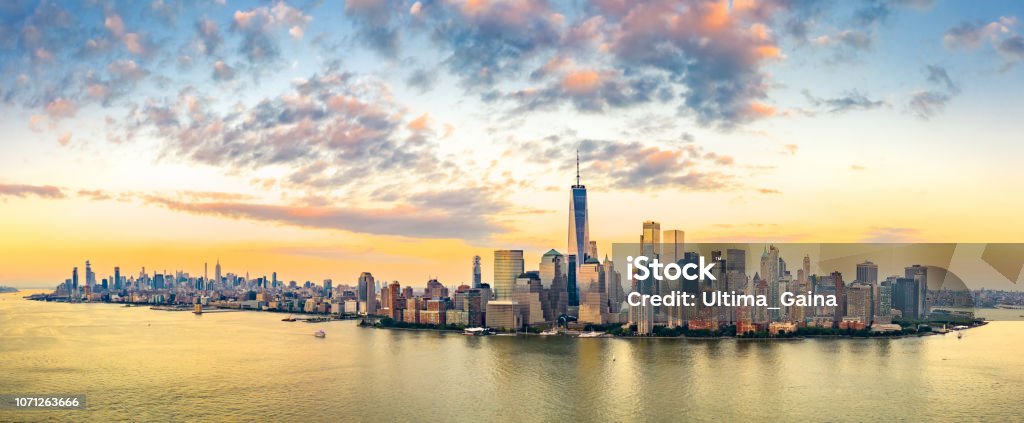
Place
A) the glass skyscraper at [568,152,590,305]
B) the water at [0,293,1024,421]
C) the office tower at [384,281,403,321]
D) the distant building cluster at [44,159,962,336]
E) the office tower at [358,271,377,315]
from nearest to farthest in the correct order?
1. the water at [0,293,1024,421]
2. the distant building cluster at [44,159,962,336]
3. the office tower at [384,281,403,321]
4. the office tower at [358,271,377,315]
5. the glass skyscraper at [568,152,590,305]

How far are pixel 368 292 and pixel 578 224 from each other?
21817mm

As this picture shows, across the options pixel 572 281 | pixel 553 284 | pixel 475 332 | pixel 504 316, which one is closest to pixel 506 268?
pixel 553 284

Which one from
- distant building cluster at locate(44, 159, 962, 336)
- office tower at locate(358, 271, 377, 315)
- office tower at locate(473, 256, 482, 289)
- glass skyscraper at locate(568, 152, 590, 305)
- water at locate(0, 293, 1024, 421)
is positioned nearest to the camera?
water at locate(0, 293, 1024, 421)

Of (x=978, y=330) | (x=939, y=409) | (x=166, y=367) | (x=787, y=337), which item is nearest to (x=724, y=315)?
(x=787, y=337)

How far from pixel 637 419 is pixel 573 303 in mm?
51805

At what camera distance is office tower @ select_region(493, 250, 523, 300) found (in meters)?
64.6

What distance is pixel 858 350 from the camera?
33.6 metres

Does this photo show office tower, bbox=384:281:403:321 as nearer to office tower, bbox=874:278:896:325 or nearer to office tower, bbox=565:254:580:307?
office tower, bbox=565:254:580:307

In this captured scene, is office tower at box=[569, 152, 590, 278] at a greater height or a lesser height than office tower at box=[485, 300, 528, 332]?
greater

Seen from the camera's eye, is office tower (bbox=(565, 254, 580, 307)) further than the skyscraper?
No

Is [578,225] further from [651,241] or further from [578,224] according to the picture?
[651,241]

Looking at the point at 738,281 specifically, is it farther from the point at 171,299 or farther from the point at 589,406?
the point at 171,299

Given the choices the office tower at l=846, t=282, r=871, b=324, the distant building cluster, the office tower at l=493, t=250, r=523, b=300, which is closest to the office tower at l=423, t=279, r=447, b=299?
the distant building cluster

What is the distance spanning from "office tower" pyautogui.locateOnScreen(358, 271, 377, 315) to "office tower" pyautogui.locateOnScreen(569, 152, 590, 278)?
19.9m
